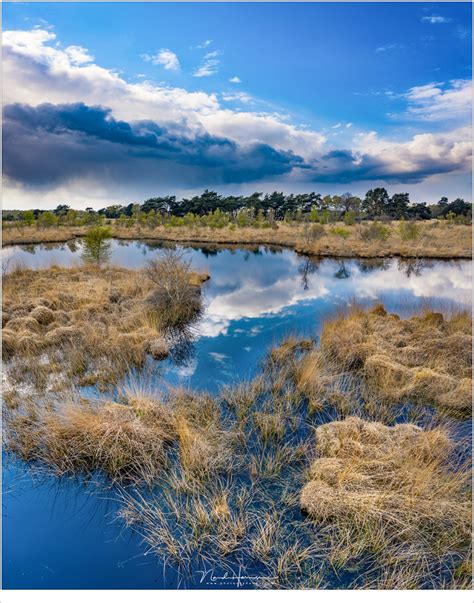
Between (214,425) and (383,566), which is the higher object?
(214,425)

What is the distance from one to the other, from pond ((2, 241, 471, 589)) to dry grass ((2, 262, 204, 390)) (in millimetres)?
1092

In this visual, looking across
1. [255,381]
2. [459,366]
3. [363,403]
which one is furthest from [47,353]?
[459,366]

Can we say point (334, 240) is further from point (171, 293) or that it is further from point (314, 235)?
point (171, 293)

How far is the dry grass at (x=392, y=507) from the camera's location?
3.94 metres

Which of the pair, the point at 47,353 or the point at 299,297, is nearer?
the point at 47,353

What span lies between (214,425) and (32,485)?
2.74m

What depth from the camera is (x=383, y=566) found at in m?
3.88

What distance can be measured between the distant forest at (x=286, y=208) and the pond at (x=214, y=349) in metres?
37.0

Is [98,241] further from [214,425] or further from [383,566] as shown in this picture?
[383,566]

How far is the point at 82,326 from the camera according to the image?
10938 millimetres

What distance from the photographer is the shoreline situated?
29.4 metres
